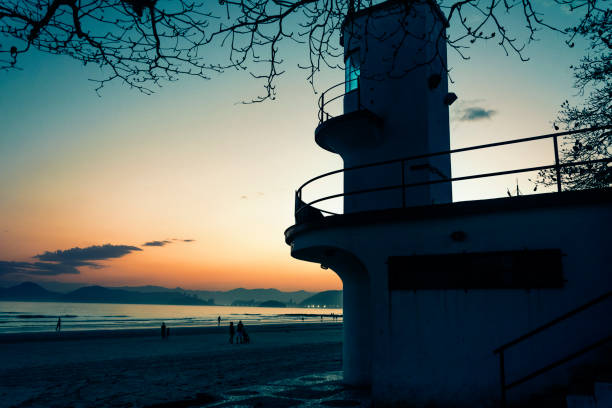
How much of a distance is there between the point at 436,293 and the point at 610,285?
280cm

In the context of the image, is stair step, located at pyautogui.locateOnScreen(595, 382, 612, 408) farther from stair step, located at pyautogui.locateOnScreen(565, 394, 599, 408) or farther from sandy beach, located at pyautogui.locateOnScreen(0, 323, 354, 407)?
sandy beach, located at pyautogui.locateOnScreen(0, 323, 354, 407)

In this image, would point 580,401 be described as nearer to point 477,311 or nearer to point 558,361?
point 558,361

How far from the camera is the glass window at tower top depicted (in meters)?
13.1

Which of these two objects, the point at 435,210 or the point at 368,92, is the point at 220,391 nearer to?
the point at 435,210

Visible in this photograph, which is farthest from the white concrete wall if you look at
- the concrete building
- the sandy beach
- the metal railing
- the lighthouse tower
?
the sandy beach

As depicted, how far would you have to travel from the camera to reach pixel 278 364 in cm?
1822

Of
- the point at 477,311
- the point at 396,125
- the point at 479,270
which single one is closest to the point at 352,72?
the point at 396,125

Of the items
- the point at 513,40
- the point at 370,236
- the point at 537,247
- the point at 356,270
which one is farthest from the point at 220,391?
the point at 513,40

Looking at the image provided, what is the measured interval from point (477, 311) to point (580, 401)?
230cm

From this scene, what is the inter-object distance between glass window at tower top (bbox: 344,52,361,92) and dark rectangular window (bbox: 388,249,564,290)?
258 inches

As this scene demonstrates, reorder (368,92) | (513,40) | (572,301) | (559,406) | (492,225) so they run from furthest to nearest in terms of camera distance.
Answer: (368,92) < (492,225) < (572,301) < (559,406) < (513,40)

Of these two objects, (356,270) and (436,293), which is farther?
(356,270)

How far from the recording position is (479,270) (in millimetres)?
7828

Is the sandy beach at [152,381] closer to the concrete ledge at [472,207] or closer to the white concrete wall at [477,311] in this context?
the white concrete wall at [477,311]
